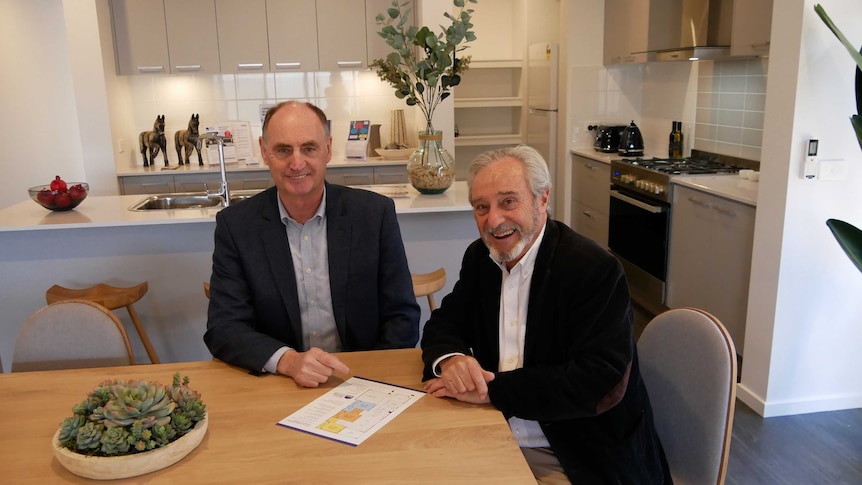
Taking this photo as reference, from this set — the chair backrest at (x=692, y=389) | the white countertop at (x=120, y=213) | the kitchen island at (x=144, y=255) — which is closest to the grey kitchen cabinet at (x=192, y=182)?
the white countertop at (x=120, y=213)

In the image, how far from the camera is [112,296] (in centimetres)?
297

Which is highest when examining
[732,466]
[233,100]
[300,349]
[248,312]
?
[233,100]

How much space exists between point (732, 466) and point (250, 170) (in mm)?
3876

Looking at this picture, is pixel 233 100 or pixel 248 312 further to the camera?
pixel 233 100

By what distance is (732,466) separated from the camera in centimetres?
274

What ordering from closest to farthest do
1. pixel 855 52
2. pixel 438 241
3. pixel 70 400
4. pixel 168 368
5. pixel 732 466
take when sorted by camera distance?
1. pixel 70 400
2. pixel 168 368
3. pixel 855 52
4. pixel 732 466
5. pixel 438 241

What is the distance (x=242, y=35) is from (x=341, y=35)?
2.45 ft

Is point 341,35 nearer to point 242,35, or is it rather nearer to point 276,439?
point 242,35

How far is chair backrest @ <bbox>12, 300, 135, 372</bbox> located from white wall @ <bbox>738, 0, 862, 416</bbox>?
8.49 feet

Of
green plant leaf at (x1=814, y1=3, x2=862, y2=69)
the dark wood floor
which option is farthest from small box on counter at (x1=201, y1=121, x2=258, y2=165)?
green plant leaf at (x1=814, y1=3, x2=862, y2=69)

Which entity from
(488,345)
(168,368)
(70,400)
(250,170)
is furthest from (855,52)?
(250,170)

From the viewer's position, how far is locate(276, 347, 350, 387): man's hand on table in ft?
5.34

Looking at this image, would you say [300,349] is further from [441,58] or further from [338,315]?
[441,58]

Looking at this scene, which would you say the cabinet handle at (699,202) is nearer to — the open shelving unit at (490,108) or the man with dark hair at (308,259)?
the man with dark hair at (308,259)
